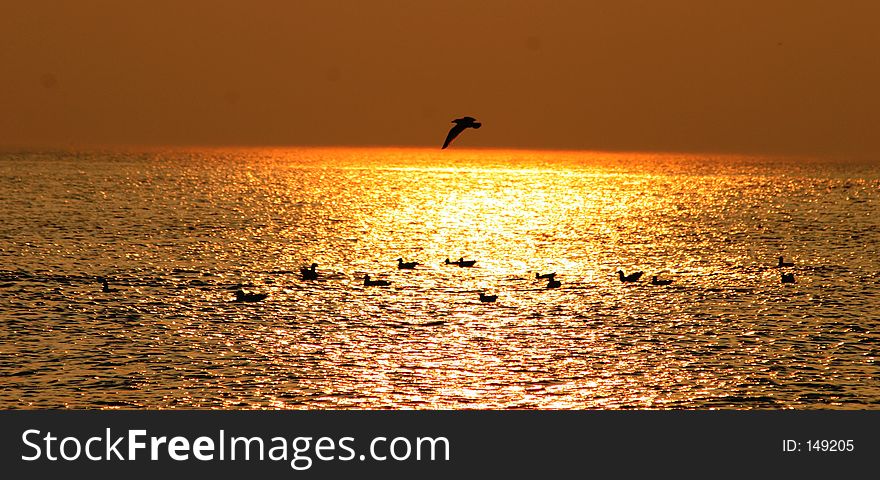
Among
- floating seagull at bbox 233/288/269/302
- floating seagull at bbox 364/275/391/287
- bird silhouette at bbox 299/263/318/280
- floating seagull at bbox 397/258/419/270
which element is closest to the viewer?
floating seagull at bbox 233/288/269/302

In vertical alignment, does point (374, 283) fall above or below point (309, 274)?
below

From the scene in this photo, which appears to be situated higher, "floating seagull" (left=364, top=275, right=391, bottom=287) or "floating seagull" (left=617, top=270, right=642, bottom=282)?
"floating seagull" (left=364, top=275, right=391, bottom=287)

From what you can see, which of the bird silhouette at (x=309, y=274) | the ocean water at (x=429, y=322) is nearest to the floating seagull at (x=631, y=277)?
the ocean water at (x=429, y=322)

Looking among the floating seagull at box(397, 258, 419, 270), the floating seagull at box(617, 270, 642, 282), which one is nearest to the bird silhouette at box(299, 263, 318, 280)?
the floating seagull at box(397, 258, 419, 270)

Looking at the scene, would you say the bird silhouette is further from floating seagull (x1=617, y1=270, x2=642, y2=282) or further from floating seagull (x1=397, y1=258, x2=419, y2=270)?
floating seagull (x1=617, y1=270, x2=642, y2=282)

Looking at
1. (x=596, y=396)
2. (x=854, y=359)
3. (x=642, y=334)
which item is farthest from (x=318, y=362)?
(x=854, y=359)

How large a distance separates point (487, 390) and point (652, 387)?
604 cm

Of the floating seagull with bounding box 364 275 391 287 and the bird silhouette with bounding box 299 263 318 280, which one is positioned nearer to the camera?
the floating seagull with bounding box 364 275 391 287

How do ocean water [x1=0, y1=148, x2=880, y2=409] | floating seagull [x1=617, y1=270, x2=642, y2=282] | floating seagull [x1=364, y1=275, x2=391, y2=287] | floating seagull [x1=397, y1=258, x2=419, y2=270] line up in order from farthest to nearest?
floating seagull [x1=397, y1=258, x2=419, y2=270] → floating seagull [x1=617, y1=270, x2=642, y2=282] → floating seagull [x1=364, y1=275, x2=391, y2=287] → ocean water [x1=0, y1=148, x2=880, y2=409]

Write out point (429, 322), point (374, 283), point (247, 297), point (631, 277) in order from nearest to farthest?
1. point (429, 322)
2. point (247, 297)
3. point (374, 283)
4. point (631, 277)

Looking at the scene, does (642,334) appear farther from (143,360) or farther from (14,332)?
(14,332)

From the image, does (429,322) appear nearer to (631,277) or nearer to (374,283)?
(374,283)

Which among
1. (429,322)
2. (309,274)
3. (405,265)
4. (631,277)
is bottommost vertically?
(429,322)

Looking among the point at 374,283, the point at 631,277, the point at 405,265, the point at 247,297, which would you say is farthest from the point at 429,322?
the point at 405,265
